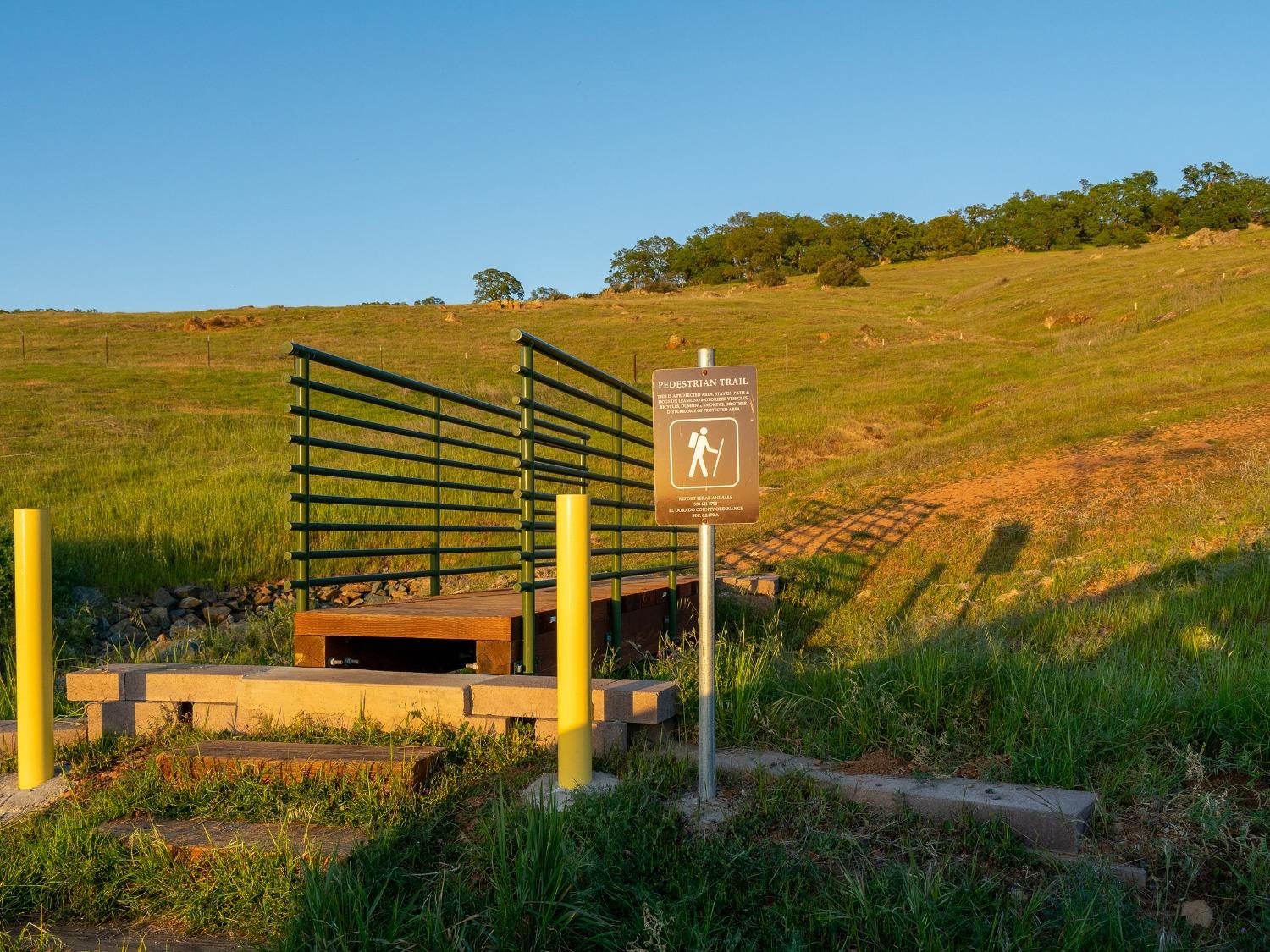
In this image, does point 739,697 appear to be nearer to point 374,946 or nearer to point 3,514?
point 374,946

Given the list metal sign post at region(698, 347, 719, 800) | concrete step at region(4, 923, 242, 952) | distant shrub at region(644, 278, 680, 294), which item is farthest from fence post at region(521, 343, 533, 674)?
distant shrub at region(644, 278, 680, 294)

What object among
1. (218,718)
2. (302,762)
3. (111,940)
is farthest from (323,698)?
(111,940)

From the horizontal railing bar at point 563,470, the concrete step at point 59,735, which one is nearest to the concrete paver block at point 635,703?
the horizontal railing bar at point 563,470

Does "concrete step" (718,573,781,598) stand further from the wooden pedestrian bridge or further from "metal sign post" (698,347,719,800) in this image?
"metal sign post" (698,347,719,800)

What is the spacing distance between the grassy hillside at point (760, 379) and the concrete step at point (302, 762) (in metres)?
8.72

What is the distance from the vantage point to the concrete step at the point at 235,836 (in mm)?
3488

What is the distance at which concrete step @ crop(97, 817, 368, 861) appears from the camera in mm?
3488

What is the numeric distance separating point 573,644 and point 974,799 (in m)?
1.47

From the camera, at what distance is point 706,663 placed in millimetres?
3904

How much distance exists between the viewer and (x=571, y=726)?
387cm

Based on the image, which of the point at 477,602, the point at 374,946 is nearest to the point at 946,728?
the point at 374,946

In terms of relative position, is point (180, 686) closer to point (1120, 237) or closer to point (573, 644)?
point (573, 644)

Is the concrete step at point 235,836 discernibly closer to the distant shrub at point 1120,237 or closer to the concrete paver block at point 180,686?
the concrete paver block at point 180,686

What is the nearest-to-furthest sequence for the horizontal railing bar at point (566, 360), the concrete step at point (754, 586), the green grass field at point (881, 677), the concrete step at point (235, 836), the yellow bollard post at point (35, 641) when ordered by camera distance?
the green grass field at point (881, 677), the concrete step at point (235, 836), the yellow bollard post at point (35, 641), the horizontal railing bar at point (566, 360), the concrete step at point (754, 586)
